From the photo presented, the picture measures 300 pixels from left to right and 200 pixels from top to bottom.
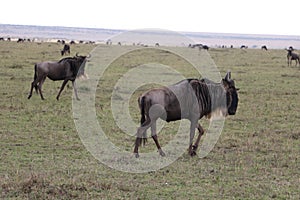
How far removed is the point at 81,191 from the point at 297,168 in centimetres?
336

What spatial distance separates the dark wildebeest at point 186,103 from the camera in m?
8.16

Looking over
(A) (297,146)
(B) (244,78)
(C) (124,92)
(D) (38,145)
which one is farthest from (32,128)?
(B) (244,78)

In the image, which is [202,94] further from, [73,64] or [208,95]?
[73,64]

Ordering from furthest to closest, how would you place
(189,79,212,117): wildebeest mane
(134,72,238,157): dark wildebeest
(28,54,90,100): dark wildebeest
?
(28,54,90,100): dark wildebeest, (189,79,212,117): wildebeest mane, (134,72,238,157): dark wildebeest

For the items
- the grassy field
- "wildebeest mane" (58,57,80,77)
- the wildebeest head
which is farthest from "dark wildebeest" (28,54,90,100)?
the wildebeest head

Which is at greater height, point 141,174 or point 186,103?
point 186,103

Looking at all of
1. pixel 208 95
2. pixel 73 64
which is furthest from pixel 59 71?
pixel 208 95

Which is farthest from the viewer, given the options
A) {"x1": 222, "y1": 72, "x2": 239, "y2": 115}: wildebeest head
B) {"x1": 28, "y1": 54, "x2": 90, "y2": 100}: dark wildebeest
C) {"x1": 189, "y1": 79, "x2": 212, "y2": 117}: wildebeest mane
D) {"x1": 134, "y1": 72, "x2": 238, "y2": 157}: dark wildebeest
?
{"x1": 28, "y1": 54, "x2": 90, "y2": 100}: dark wildebeest

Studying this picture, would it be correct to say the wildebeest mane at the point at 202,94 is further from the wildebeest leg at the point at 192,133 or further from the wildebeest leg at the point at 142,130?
the wildebeest leg at the point at 142,130

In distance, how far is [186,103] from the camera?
27.7 ft

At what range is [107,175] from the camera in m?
7.43

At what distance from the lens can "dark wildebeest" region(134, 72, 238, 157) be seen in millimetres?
8164

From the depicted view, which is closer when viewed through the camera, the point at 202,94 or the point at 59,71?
the point at 202,94

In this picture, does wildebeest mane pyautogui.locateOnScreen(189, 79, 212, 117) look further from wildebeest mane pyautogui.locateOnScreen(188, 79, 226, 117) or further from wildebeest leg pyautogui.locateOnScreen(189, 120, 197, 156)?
wildebeest leg pyautogui.locateOnScreen(189, 120, 197, 156)
